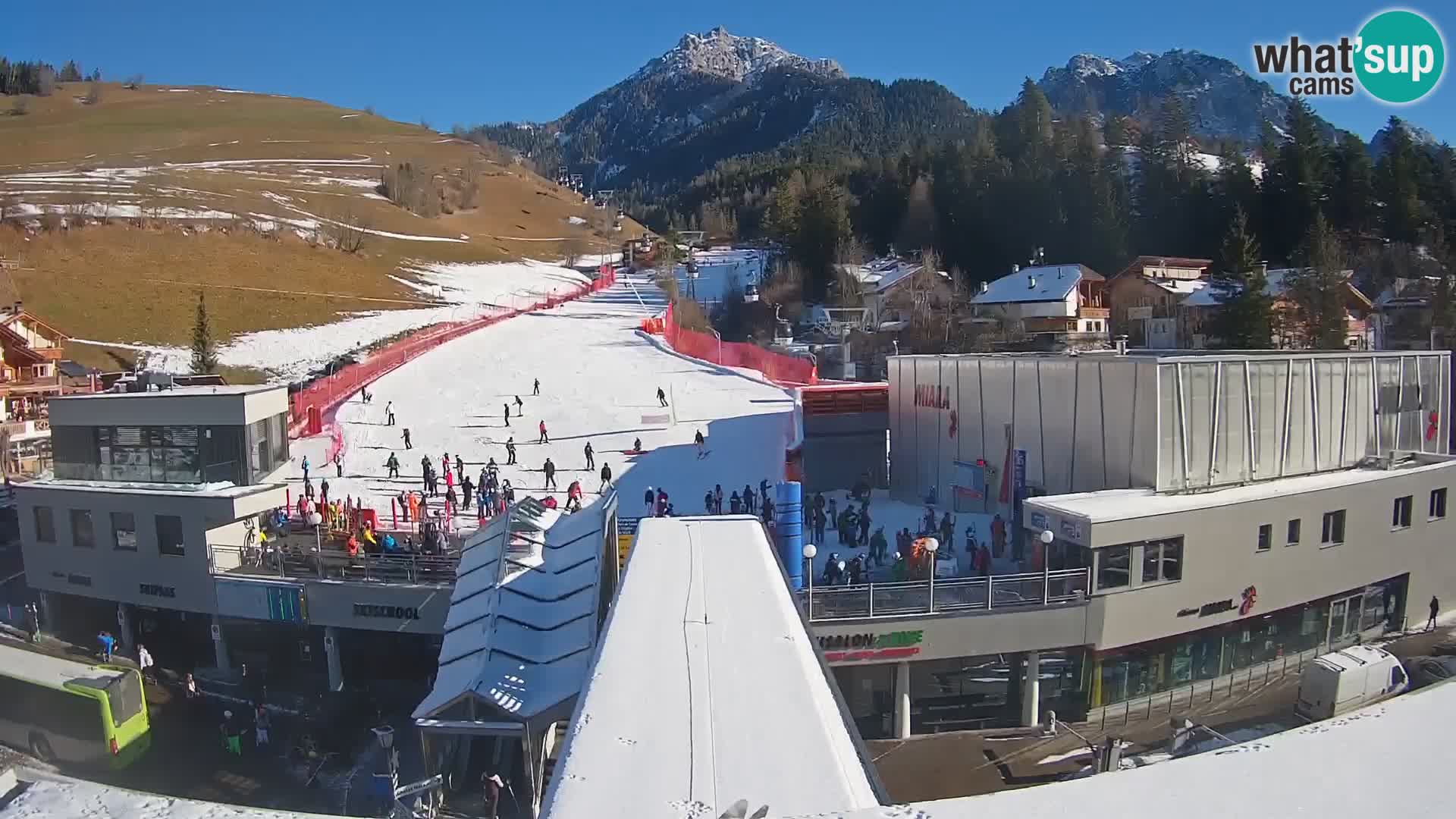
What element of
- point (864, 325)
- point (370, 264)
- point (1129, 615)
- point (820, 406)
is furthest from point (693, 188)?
point (1129, 615)

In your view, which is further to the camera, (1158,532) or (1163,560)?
(1163,560)

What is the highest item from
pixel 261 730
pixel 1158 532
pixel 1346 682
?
pixel 1158 532

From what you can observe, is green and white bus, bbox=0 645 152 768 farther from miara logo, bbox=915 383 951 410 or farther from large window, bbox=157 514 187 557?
miara logo, bbox=915 383 951 410

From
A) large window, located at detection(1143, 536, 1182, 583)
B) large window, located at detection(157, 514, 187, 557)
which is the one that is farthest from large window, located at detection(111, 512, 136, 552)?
large window, located at detection(1143, 536, 1182, 583)

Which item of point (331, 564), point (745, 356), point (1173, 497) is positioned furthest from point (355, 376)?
point (1173, 497)

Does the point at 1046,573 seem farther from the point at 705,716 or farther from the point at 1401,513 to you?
the point at 705,716
